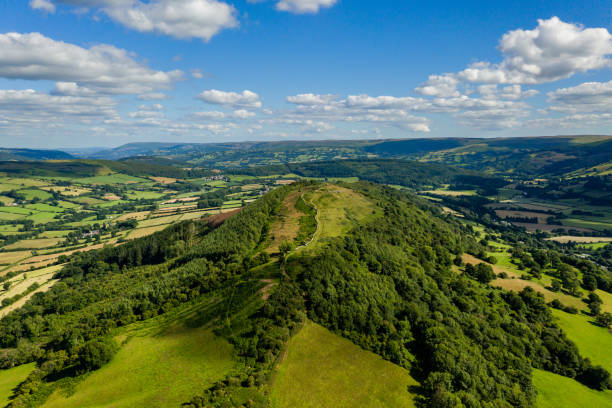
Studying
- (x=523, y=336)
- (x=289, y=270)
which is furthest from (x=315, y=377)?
(x=523, y=336)

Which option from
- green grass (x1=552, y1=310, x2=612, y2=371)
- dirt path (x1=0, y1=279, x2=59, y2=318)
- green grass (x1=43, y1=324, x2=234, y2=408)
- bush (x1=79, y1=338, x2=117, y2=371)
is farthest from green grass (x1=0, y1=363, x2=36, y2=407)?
green grass (x1=552, y1=310, x2=612, y2=371)

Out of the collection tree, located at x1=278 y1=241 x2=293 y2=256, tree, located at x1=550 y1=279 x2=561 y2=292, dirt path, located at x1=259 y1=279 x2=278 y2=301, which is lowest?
tree, located at x1=550 y1=279 x2=561 y2=292

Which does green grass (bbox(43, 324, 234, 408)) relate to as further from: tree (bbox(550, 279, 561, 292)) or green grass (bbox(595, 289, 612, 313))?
green grass (bbox(595, 289, 612, 313))

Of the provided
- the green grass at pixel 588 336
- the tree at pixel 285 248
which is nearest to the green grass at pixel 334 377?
the tree at pixel 285 248

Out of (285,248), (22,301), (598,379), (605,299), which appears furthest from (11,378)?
(605,299)

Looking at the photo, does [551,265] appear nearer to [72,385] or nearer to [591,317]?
[591,317]

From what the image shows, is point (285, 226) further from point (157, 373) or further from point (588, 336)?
point (588, 336)
